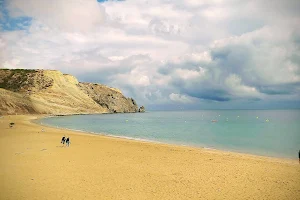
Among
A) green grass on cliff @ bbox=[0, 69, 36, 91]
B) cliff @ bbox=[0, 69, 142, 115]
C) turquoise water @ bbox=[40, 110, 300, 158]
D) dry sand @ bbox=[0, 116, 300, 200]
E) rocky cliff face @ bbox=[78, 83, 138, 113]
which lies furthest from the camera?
rocky cliff face @ bbox=[78, 83, 138, 113]

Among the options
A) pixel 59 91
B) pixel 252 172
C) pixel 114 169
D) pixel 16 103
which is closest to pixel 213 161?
pixel 252 172

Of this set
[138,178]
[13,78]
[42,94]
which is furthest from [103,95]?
[138,178]

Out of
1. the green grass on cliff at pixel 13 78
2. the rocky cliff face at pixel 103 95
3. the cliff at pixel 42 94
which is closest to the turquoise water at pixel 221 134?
the cliff at pixel 42 94

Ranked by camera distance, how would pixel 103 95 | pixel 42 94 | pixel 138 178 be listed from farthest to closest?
1. pixel 103 95
2. pixel 42 94
3. pixel 138 178

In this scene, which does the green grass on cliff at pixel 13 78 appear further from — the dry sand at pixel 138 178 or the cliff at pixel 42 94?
the dry sand at pixel 138 178

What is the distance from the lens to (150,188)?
41.0 ft

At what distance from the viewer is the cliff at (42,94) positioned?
10575 cm

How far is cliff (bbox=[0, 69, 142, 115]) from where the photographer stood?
10575 centimetres

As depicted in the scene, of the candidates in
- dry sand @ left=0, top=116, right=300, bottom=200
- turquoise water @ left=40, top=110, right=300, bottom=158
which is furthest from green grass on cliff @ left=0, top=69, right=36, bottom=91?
dry sand @ left=0, top=116, right=300, bottom=200

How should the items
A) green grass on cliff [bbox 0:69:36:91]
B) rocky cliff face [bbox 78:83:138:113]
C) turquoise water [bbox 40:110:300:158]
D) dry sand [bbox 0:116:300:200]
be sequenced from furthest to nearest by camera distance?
rocky cliff face [bbox 78:83:138:113], green grass on cliff [bbox 0:69:36:91], turquoise water [bbox 40:110:300:158], dry sand [bbox 0:116:300:200]

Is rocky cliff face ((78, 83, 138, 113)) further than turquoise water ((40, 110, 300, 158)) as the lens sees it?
Yes

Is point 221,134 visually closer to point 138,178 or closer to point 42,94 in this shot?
point 138,178

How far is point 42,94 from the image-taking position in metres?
125

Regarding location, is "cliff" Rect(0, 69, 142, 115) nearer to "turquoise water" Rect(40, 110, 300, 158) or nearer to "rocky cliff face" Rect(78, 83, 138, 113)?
"rocky cliff face" Rect(78, 83, 138, 113)
